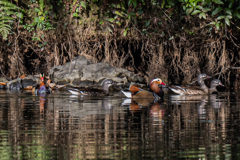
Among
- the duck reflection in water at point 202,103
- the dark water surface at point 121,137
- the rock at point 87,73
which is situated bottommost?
the dark water surface at point 121,137

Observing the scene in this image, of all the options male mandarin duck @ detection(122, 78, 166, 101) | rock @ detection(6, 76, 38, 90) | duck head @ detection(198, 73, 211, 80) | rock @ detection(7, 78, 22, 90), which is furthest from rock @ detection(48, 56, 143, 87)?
male mandarin duck @ detection(122, 78, 166, 101)

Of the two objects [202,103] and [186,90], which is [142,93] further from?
[202,103]

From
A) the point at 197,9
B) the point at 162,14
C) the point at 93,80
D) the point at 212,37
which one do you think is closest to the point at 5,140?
the point at 197,9

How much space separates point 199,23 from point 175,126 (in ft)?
26.0

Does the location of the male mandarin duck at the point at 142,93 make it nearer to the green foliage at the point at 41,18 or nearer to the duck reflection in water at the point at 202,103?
the duck reflection in water at the point at 202,103

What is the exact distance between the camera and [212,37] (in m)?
12.2

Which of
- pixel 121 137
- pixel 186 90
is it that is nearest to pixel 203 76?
pixel 186 90

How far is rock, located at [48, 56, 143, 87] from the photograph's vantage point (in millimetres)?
13641

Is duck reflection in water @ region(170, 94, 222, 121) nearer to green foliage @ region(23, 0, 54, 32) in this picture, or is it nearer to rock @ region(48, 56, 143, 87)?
rock @ region(48, 56, 143, 87)

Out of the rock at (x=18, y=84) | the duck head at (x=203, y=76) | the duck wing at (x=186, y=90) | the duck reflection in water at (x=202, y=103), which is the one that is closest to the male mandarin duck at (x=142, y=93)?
the duck reflection in water at (x=202, y=103)

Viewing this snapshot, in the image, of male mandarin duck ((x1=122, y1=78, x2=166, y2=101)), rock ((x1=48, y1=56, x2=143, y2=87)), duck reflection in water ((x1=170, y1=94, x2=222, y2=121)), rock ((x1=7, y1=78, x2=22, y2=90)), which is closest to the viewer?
duck reflection in water ((x1=170, y1=94, x2=222, y2=121))

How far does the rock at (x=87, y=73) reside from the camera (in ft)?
44.8

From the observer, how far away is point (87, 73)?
14.1 m

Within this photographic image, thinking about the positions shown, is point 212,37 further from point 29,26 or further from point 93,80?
point 29,26
